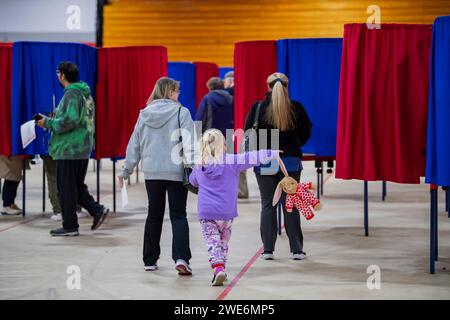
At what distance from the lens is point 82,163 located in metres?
7.07

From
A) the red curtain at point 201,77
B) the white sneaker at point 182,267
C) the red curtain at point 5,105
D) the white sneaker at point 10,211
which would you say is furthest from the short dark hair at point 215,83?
the white sneaker at point 182,267

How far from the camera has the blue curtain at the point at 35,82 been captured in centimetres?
789

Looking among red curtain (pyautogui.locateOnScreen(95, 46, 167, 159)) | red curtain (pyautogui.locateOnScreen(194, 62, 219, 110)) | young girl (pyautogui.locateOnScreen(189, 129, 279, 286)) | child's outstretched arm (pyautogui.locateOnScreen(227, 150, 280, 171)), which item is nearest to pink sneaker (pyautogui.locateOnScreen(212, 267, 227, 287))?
young girl (pyautogui.locateOnScreen(189, 129, 279, 286))

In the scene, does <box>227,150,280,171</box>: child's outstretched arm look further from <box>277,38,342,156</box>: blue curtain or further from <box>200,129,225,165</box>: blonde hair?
<box>277,38,342,156</box>: blue curtain

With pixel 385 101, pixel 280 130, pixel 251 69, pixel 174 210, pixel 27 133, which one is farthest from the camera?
pixel 251 69

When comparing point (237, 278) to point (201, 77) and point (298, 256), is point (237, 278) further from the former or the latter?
point (201, 77)

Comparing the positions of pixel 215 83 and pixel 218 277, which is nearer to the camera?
pixel 218 277

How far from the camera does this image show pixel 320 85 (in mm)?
7500

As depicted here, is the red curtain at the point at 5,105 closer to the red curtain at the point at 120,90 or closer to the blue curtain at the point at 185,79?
the red curtain at the point at 120,90

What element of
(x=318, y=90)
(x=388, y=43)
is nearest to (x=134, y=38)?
(x=318, y=90)

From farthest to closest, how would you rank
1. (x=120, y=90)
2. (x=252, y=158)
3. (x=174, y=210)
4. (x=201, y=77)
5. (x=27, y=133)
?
1. (x=201, y=77)
2. (x=120, y=90)
3. (x=27, y=133)
4. (x=174, y=210)
5. (x=252, y=158)

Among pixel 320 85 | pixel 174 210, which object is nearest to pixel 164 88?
pixel 174 210

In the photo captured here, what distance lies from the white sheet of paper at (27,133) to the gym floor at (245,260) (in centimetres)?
79

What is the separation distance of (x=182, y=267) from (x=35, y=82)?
10.8 ft
